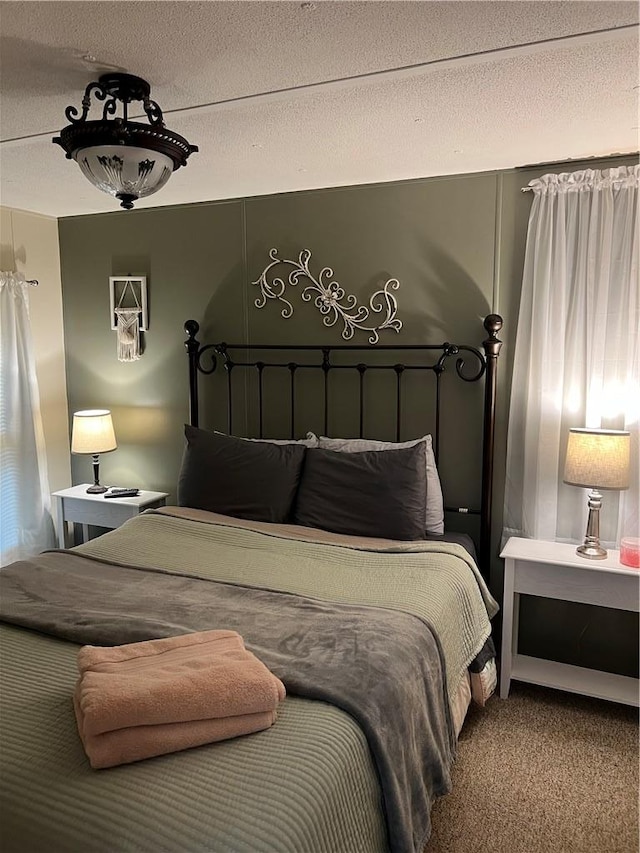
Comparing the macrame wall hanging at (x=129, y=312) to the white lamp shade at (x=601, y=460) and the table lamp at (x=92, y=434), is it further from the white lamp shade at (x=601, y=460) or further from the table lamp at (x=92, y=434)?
the white lamp shade at (x=601, y=460)

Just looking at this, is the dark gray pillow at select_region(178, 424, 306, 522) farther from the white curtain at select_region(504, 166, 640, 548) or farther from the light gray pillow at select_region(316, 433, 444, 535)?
the white curtain at select_region(504, 166, 640, 548)

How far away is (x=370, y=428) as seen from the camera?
11.0 ft

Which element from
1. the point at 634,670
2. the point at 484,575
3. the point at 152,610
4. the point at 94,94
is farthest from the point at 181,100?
the point at 634,670

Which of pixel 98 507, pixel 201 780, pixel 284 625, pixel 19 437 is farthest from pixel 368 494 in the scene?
pixel 19 437

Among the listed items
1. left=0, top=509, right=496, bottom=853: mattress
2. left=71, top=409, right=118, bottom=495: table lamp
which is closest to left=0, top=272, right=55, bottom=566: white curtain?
left=71, top=409, right=118, bottom=495: table lamp

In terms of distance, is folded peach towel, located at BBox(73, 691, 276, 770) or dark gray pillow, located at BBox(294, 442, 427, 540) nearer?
folded peach towel, located at BBox(73, 691, 276, 770)

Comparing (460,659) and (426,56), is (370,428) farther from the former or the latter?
(426,56)

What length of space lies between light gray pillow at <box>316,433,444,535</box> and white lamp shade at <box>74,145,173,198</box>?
155cm

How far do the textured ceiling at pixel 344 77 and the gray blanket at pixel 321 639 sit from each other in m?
1.60

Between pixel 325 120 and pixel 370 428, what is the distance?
155 centimetres

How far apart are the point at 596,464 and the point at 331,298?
5.08ft

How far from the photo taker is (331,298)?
3.38 m

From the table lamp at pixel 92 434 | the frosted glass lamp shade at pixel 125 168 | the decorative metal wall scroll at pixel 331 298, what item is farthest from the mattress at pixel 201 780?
the table lamp at pixel 92 434

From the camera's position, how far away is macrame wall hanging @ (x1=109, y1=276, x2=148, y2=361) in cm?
392
